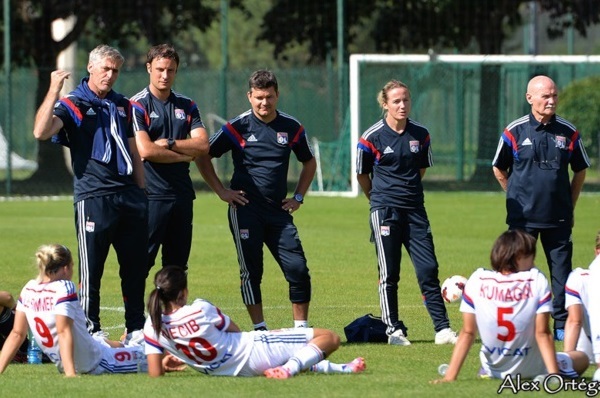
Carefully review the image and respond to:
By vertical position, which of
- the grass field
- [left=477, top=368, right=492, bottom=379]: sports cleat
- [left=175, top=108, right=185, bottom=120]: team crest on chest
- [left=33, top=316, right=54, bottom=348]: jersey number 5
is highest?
[left=175, top=108, right=185, bottom=120]: team crest on chest

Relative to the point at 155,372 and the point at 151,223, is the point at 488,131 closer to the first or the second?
the point at 151,223

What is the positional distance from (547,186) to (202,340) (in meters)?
3.47

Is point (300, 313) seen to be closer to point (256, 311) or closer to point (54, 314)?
point (256, 311)

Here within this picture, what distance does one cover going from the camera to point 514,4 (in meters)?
31.5

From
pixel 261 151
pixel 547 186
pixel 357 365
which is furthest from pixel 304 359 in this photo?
pixel 547 186

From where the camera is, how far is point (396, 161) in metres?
9.84

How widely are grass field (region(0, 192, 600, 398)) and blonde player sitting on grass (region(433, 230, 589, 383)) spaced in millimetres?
212

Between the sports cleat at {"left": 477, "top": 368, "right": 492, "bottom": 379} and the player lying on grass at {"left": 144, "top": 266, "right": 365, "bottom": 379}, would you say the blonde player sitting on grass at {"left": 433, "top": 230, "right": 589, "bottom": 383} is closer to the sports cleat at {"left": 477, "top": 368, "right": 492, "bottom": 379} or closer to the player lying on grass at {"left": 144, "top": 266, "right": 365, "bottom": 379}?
the sports cleat at {"left": 477, "top": 368, "right": 492, "bottom": 379}

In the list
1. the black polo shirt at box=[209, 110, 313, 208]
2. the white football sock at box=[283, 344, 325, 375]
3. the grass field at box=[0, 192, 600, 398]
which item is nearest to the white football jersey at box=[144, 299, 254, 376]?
the grass field at box=[0, 192, 600, 398]

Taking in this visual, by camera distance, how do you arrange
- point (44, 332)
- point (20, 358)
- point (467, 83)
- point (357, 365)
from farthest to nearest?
point (467, 83) → point (20, 358) → point (357, 365) → point (44, 332)

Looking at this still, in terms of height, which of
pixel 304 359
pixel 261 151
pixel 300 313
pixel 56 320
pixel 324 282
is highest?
pixel 261 151

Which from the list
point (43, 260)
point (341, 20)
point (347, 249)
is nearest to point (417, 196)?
point (43, 260)

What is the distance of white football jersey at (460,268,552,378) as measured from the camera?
723 cm

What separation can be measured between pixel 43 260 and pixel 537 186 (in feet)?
13.1
